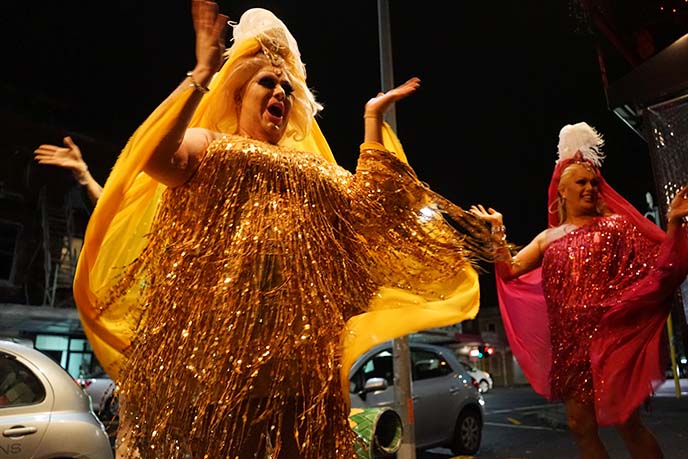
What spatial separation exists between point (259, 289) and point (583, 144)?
2.78m

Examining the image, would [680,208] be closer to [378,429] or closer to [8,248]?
[378,429]

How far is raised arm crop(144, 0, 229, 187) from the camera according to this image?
1.69m

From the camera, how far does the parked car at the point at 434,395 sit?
22.0 ft

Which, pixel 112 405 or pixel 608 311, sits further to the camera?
pixel 608 311

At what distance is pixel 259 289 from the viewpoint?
1.76m

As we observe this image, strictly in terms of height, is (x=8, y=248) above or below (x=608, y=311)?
below

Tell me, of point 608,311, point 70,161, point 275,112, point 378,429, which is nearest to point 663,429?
point 378,429

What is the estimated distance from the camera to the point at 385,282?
2.01 m

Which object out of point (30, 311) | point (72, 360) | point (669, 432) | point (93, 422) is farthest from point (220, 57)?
point (72, 360)

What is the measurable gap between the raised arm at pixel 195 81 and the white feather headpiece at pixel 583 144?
2.73 metres

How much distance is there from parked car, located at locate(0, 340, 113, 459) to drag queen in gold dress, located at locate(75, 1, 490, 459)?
2364mm

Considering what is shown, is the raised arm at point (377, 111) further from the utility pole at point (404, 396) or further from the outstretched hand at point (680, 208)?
the utility pole at point (404, 396)

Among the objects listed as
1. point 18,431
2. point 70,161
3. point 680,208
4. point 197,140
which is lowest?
point 18,431

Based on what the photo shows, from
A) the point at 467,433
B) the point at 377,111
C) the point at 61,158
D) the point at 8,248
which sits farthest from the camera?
the point at 8,248
